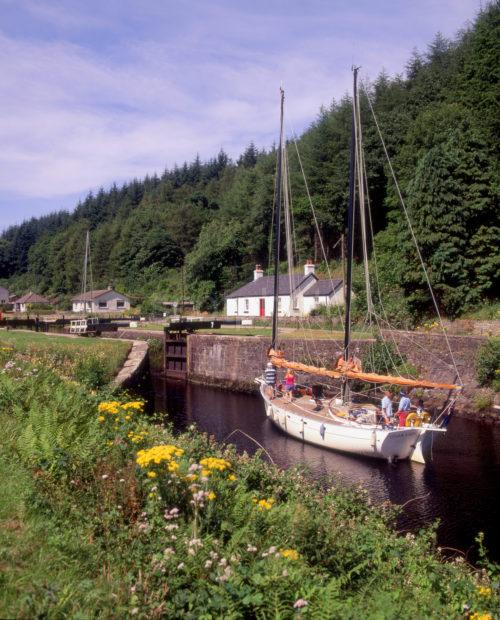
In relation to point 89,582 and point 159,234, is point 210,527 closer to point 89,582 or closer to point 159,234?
point 89,582

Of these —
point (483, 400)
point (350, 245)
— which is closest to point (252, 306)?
point (483, 400)

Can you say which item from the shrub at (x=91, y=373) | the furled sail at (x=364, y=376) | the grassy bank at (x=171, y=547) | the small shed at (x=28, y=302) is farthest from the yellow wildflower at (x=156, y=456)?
the small shed at (x=28, y=302)

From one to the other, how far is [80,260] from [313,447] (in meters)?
94.0

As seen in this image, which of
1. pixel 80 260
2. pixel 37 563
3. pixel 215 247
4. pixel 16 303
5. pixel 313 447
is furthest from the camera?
pixel 80 260

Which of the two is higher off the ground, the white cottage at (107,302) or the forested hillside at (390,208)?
the forested hillside at (390,208)

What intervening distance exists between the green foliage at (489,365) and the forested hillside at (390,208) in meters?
8.32

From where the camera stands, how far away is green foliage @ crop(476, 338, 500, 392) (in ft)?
75.8

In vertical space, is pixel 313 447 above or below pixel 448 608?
below

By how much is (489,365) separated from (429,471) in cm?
870

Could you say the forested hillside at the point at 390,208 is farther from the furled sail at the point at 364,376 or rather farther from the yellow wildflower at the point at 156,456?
the yellow wildflower at the point at 156,456

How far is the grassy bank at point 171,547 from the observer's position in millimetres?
4230

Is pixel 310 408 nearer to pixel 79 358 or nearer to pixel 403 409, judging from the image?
pixel 403 409

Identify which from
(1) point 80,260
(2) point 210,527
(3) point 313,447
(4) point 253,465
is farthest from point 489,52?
(1) point 80,260

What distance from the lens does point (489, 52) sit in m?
39.5
